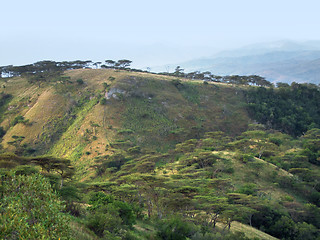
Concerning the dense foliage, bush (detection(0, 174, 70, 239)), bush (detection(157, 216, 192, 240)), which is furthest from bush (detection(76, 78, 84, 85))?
bush (detection(0, 174, 70, 239))

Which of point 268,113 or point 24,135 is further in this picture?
point 268,113

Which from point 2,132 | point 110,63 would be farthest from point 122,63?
point 2,132

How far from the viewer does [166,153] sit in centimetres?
5478

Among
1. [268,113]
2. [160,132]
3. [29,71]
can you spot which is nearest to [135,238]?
[160,132]

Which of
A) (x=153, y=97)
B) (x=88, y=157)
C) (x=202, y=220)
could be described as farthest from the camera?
(x=153, y=97)

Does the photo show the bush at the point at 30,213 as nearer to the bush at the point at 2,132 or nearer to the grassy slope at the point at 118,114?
the grassy slope at the point at 118,114

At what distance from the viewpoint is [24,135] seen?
64.8m

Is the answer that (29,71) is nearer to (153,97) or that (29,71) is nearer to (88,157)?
(153,97)

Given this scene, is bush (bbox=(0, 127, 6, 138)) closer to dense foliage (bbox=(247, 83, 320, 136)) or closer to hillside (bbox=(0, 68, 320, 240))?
hillside (bbox=(0, 68, 320, 240))

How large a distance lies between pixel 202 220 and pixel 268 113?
71.5 m

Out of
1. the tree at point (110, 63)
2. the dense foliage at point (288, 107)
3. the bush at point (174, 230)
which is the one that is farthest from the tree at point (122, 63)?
the bush at point (174, 230)

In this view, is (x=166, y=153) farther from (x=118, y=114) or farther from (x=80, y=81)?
(x=80, y=81)

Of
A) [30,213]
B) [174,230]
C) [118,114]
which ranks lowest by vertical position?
[174,230]

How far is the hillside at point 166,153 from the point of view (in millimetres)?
24995
